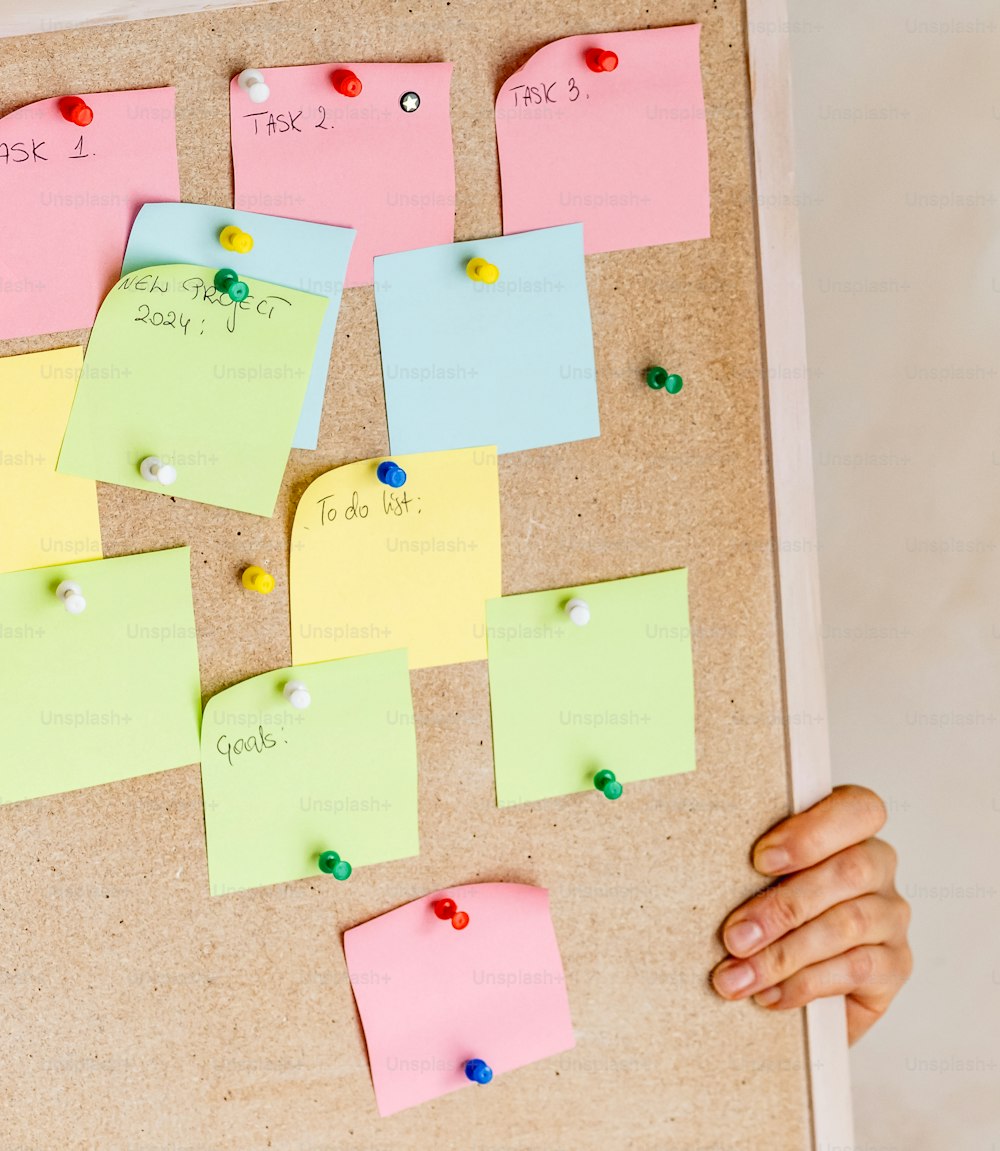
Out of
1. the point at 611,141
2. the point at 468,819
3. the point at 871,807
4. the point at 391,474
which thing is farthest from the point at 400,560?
the point at 871,807

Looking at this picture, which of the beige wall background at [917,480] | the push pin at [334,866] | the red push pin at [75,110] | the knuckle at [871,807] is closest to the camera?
the red push pin at [75,110]

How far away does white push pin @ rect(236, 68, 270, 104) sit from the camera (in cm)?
59

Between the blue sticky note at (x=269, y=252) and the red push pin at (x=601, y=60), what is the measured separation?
17 centimetres

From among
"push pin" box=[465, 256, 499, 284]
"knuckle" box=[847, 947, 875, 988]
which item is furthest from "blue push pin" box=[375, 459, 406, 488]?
"knuckle" box=[847, 947, 875, 988]

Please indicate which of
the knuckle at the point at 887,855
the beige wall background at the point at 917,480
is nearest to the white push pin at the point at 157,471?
the knuckle at the point at 887,855

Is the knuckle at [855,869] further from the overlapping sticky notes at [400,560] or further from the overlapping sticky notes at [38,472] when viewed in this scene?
the overlapping sticky notes at [38,472]

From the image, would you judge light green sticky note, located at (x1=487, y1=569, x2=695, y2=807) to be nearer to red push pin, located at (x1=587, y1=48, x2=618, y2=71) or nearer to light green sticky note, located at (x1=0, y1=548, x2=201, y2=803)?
light green sticky note, located at (x1=0, y1=548, x2=201, y2=803)

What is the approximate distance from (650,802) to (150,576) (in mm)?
352

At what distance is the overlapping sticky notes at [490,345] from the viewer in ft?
2.12

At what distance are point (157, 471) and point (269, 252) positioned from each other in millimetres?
136

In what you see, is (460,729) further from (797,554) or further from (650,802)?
(797,554)

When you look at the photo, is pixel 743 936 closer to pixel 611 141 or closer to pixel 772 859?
pixel 772 859

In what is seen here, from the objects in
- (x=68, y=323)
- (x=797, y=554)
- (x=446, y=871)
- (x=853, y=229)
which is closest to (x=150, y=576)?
(x=68, y=323)

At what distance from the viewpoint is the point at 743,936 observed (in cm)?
75
